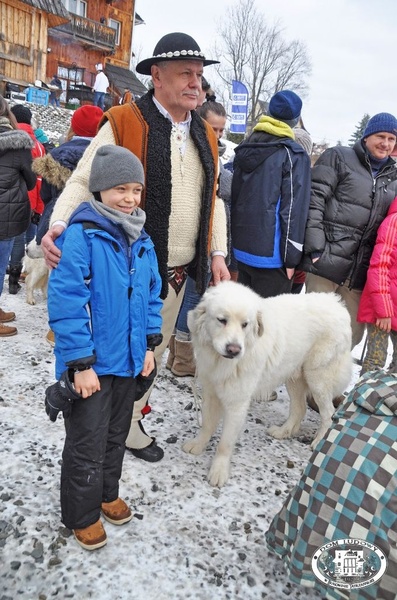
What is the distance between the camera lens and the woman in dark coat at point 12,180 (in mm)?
4375

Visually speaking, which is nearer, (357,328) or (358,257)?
(358,257)

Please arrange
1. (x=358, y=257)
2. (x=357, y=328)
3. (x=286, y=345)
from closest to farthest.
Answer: (x=286, y=345) < (x=358, y=257) < (x=357, y=328)

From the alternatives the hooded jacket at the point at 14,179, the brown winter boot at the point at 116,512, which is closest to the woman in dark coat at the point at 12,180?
the hooded jacket at the point at 14,179

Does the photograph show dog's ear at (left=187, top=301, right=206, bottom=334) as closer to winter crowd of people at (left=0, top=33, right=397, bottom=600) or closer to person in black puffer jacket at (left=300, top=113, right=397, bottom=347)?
winter crowd of people at (left=0, top=33, right=397, bottom=600)

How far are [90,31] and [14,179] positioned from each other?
92.6 feet

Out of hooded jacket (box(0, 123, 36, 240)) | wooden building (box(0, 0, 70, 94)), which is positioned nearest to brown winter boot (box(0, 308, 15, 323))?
hooded jacket (box(0, 123, 36, 240))

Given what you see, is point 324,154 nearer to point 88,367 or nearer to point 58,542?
point 88,367

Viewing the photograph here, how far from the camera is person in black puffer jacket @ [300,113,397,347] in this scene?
146 inches

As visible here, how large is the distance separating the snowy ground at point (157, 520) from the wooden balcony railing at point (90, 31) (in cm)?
2930

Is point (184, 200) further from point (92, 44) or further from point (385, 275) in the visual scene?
point (92, 44)

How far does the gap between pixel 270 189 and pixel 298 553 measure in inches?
101

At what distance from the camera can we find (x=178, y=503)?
8.81ft

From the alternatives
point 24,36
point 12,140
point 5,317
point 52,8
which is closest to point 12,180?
point 12,140

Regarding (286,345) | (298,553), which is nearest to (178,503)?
(298,553)
